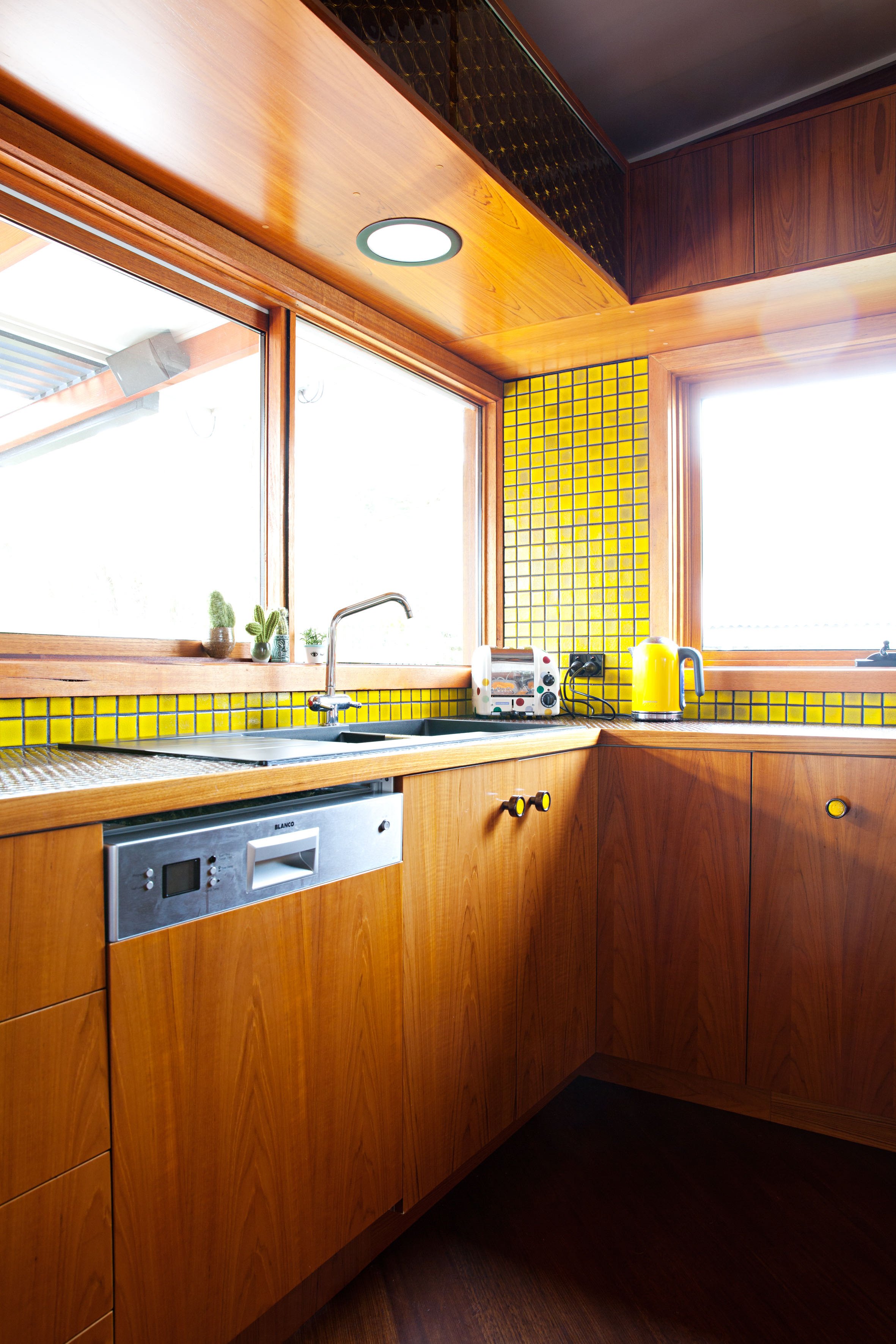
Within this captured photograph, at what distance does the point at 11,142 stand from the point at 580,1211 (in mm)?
2159

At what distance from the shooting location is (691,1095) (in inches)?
80.6

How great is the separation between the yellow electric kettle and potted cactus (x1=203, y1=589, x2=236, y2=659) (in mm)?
1149

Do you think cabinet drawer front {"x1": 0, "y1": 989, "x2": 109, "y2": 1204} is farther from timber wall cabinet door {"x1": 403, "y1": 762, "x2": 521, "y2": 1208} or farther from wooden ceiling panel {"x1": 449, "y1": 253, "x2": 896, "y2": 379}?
wooden ceiling panel {"x1": 449, "y1": 253, "x2": 896, "y2": 379}

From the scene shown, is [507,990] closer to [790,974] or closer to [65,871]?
[790,974]

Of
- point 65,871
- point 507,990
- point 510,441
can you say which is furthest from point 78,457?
point 510,441

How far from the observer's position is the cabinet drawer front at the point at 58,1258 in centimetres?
84

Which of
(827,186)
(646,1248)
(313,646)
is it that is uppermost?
(827,186)

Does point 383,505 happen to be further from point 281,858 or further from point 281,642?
point 281,858

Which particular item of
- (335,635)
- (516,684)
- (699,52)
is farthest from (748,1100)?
(699,52)

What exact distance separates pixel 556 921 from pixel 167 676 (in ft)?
3.28

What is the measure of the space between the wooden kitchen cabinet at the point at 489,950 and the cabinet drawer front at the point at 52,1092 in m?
0.60

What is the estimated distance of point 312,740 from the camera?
1.90m

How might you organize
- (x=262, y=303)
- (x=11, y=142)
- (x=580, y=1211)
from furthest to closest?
(x=262, y=303) → (x=580, y=1211) → (x=11, y=142)

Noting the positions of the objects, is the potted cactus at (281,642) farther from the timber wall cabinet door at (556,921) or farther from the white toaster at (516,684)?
the white toaster at (516,684)
